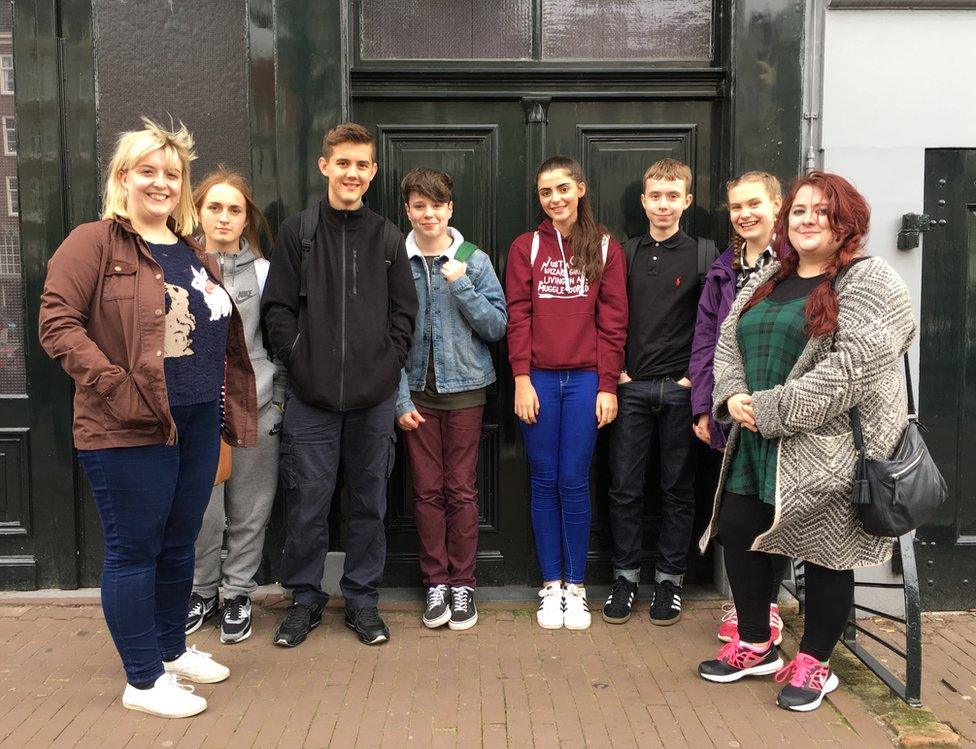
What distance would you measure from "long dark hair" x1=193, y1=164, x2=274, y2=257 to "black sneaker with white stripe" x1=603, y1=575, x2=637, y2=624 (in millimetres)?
2375

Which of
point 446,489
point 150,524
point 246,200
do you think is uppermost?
point 246,200

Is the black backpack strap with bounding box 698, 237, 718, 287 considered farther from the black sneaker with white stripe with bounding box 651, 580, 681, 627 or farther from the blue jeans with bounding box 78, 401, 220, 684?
the blue jeans with bounding box 78, 401, 220, 684

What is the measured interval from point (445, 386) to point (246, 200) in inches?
49.4

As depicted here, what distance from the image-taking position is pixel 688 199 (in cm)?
411

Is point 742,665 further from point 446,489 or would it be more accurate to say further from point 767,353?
point 446,489

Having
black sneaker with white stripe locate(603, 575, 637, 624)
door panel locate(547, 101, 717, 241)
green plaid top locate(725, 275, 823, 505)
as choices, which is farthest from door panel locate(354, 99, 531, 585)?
green plaid top locate(725, 275, 823, 505)

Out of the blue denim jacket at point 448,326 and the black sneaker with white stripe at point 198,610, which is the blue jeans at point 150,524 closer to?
the black sneaker with white stripe at point 198,610

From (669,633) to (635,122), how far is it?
8.39 feet

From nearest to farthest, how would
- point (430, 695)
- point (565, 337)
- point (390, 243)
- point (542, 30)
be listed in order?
point (430, 695) < point (390, 243) < point (565, 337) < point (542, 30)

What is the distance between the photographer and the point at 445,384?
4070mm

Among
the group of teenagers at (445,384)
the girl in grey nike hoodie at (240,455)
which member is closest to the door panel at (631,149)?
the group of teenagers at (445,384)

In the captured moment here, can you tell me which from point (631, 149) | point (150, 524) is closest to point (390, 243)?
point (631, 149)

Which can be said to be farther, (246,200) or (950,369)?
(950,369)

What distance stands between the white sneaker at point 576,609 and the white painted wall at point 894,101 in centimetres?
218
